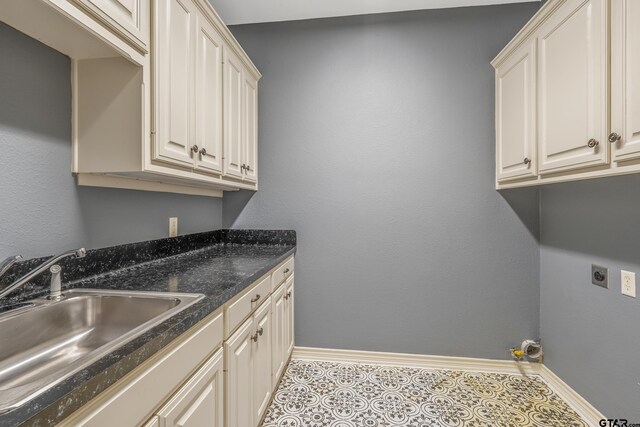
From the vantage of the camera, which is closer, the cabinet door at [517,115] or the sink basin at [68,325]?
the sink basin at [68,325]

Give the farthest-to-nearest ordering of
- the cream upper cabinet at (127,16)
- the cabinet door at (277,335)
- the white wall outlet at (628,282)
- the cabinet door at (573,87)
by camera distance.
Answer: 1. the cabinet door at (277,335)
2. the white wall outlet at (628,282)
3. the cabinet door at (573,87)
4. the cream upper cabinet at (127,16)

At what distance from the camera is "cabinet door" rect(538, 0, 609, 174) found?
1.29 metres

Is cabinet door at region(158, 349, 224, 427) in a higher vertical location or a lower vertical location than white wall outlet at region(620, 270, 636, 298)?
lower

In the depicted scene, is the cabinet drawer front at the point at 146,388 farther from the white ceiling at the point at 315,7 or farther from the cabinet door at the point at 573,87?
the white ceiling at the point at 315,7

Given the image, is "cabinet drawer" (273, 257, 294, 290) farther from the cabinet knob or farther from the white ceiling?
the white ceiling

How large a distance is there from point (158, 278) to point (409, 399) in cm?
161

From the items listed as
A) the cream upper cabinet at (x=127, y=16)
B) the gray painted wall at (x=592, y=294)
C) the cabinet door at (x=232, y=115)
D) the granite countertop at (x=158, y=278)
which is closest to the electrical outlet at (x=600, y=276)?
the gray painted wall at (x=592, y=294)

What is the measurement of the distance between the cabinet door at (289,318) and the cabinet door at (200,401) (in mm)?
1021

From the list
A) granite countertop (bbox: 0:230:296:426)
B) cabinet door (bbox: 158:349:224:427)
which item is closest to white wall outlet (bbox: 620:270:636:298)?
granite countertop (bbox: 0:230:296:426)

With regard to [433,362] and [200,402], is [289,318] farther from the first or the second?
[200,402]

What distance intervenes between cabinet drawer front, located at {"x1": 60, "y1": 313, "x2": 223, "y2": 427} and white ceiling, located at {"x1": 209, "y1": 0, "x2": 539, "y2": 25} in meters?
2.23

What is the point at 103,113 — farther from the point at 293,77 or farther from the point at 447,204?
the point at 447,204

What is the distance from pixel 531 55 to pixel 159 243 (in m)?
2.38

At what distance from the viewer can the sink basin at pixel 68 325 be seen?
0.85 meters
